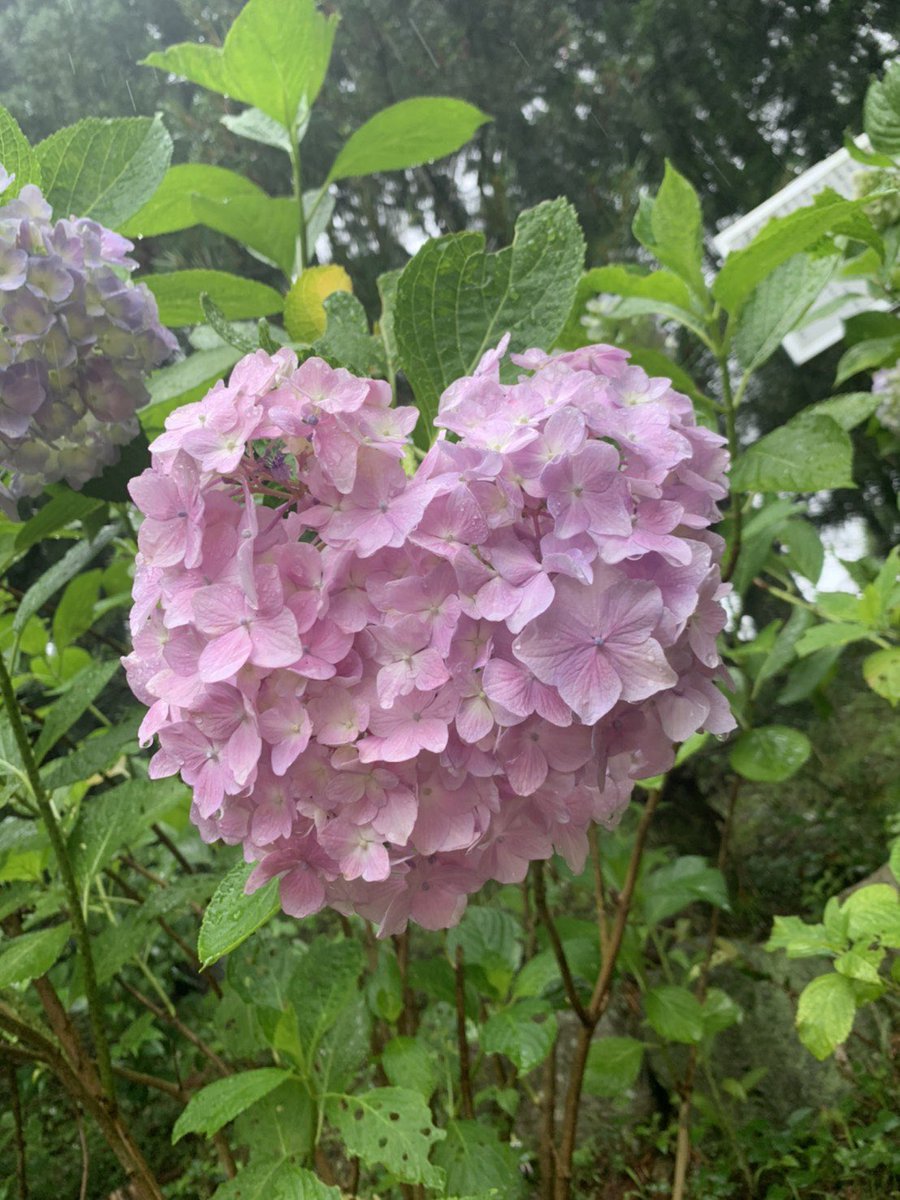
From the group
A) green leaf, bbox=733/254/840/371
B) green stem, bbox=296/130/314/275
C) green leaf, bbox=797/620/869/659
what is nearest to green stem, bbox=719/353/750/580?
green leaf, bbox=733/254/840/371

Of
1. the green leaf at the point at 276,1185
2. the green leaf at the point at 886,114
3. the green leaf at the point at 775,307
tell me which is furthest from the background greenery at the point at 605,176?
the green leaf at the point at 276,1185

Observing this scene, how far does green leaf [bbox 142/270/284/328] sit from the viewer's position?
71 centimetres

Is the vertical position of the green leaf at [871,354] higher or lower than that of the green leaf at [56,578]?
lower

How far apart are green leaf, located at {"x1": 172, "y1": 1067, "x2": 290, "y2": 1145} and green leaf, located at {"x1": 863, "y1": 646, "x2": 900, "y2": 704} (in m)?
0.65

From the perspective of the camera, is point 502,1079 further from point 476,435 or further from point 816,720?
point 816,720

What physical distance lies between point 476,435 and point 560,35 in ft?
5.90

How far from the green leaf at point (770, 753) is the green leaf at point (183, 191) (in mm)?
697

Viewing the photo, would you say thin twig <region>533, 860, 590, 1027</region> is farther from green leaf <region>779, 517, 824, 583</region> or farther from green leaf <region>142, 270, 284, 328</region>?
green leaf <region>779, 517, 824, 583</region>

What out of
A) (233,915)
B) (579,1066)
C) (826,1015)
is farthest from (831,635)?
(233,915)

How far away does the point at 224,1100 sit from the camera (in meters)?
0.54

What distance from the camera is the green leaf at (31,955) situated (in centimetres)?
55

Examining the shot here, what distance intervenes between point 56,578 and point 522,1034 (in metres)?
0.45

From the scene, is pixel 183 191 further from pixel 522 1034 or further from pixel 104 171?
pixel 522 1034

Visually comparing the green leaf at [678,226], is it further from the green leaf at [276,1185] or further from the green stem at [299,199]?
the green leaf at [276,1185]
